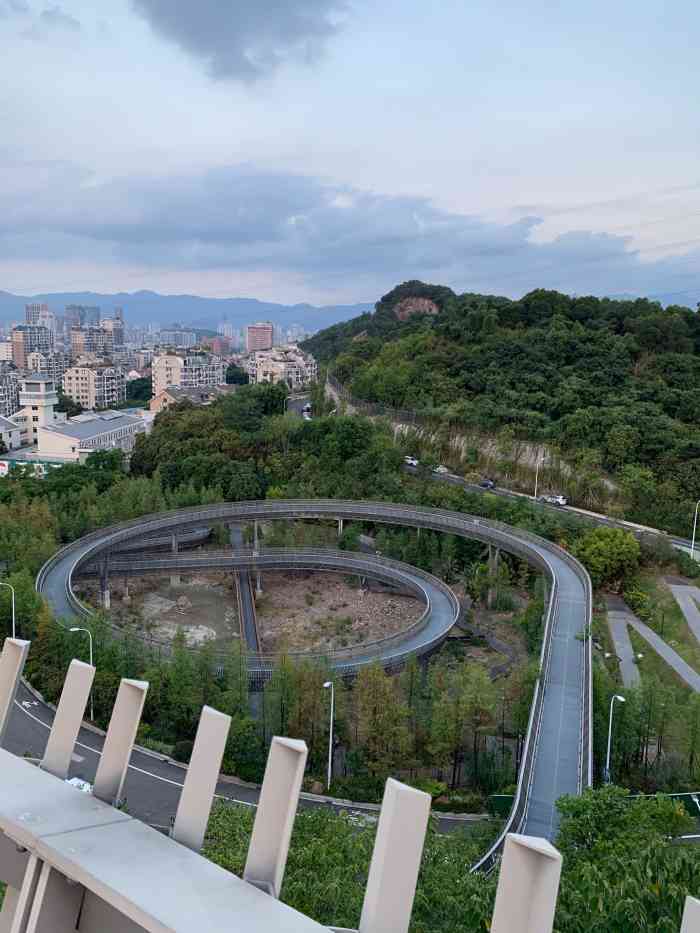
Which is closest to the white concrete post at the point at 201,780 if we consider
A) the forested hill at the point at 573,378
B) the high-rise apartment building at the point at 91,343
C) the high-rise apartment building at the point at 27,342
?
the forested hill at the point at 573,378

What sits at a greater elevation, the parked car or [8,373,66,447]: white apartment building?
[8,373,66,447]: white apartment building

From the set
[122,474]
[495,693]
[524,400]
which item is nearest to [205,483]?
[122,474]

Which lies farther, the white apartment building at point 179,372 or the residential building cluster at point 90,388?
the white apartment building at point 179,372

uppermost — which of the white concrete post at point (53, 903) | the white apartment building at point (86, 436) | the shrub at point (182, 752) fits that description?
the white concrete post at point (53, 903)

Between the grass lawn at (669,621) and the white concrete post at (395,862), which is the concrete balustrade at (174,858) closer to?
the white concrete post at (395,862)

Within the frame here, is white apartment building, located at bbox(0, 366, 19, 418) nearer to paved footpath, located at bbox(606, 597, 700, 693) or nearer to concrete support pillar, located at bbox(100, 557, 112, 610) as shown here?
concrete support pillar, located at bbox(100, 557, 112, 610)

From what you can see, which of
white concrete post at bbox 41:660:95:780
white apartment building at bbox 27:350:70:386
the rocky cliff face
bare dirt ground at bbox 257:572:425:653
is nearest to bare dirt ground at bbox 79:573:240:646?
bare dirt ground at bbox 257:572:425:653
